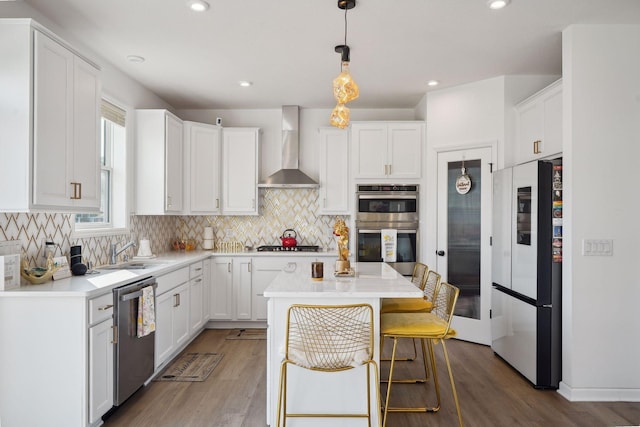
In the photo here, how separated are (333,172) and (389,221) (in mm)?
942

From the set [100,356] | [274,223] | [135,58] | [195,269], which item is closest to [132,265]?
[195,269]

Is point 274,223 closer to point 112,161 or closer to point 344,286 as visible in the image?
point 112,161

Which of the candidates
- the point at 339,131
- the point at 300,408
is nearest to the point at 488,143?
the point at 339,131

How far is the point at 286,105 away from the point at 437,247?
2589 mm

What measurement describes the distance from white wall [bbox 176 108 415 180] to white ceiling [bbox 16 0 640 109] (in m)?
0.81

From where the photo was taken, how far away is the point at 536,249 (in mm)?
3166

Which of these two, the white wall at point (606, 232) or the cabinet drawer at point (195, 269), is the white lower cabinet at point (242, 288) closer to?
the cabinet drawer at point (195, 269)

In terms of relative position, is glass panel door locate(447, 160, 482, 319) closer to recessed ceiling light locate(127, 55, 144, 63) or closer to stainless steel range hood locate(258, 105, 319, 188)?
stainless steel range hood locate(258, 105, 319, 188)

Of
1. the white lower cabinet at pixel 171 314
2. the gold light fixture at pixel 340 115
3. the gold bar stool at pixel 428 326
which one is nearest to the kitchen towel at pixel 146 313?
the white lower cabinet at pixel 171 314

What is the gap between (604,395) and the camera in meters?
2.97

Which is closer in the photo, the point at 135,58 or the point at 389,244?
the point at 135,58

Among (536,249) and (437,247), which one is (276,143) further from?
(536,249)

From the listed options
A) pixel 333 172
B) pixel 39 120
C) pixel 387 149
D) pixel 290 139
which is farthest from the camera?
pixel 290 139

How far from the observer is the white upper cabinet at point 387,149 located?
4809mm
